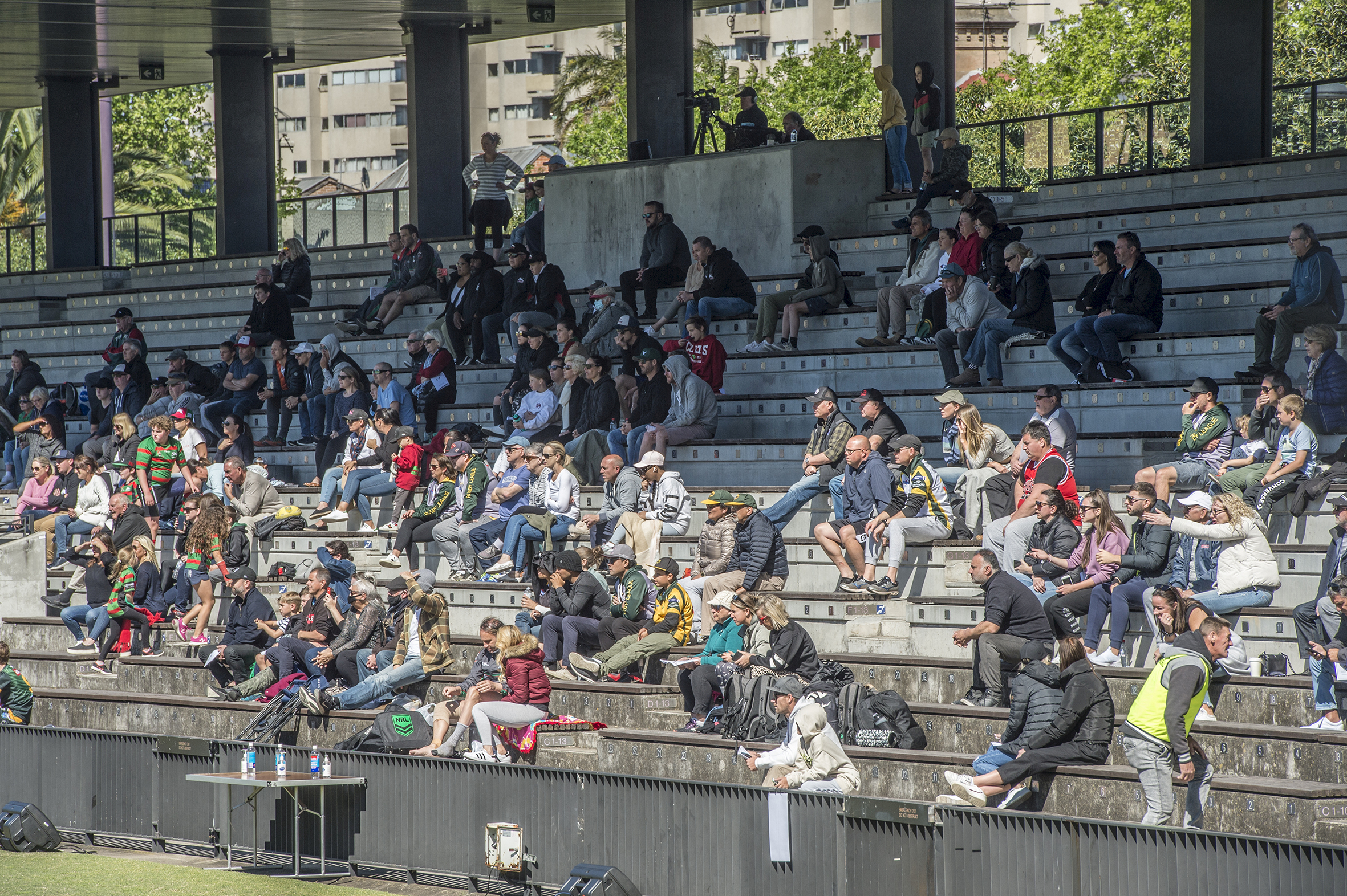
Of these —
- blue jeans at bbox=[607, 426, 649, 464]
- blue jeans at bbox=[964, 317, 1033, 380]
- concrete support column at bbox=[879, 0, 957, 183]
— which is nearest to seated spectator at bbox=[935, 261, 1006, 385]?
blue jeans at bbox=[964, 317, 1033, 380]

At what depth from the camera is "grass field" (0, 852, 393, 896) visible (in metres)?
11.2

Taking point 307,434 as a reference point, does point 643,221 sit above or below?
above

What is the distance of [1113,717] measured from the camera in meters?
10.4

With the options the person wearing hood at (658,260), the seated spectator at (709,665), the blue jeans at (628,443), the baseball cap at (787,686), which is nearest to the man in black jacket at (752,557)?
the seated spectator at (709,665)

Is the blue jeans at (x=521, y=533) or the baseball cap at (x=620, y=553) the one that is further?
the blue jeans at (x=521, y=533)

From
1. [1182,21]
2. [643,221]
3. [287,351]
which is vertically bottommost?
[287,351]

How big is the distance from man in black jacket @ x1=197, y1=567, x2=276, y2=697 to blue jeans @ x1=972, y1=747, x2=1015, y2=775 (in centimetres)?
741

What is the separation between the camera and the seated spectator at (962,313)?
1656 cm

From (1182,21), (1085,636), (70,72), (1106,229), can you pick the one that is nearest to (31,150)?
(70,72)

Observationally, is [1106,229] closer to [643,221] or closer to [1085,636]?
[643,221]

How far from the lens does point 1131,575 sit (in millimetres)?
11805

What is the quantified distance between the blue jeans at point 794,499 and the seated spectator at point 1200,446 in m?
2.68

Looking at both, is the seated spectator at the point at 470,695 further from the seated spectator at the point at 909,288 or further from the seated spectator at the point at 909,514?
the seated spectator at the point at 909,288

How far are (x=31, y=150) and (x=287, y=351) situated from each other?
3321 centimetres
